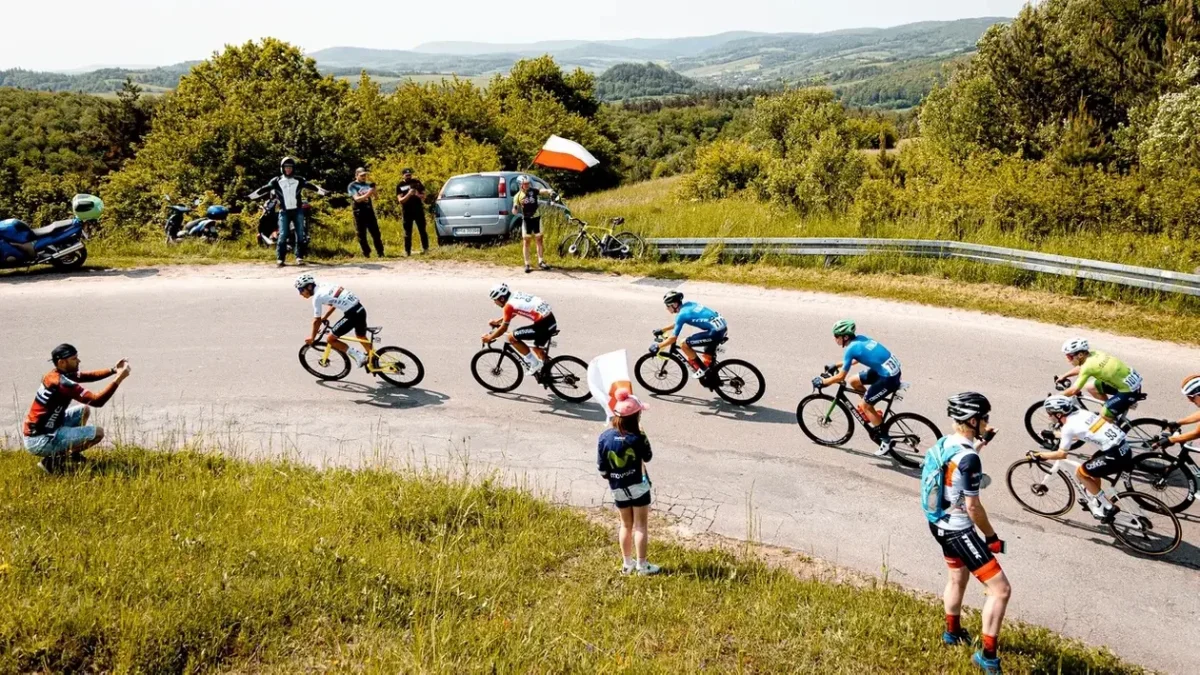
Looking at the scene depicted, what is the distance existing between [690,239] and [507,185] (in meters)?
4.71

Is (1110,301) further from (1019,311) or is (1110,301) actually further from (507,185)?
(507,185)

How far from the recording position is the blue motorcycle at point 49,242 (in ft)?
52.8

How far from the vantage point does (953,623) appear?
5.83m

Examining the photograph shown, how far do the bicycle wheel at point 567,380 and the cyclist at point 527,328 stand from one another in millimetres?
179

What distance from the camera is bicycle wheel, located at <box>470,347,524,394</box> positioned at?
1109cm

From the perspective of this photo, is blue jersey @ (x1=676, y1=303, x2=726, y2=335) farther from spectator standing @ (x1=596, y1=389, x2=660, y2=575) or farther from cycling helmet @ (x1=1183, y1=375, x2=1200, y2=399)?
cycling helmet @ (x1=1183, y1=375, x2=1200, y2=399)

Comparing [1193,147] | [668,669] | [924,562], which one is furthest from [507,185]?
[1193,147]

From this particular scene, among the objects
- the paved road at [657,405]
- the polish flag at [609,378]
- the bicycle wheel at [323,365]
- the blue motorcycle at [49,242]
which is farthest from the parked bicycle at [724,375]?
the blue motorcycle at [49,242]

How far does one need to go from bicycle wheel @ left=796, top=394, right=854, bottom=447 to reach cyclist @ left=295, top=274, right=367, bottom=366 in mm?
5942

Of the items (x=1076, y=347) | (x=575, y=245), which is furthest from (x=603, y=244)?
(x=1076, y=347)

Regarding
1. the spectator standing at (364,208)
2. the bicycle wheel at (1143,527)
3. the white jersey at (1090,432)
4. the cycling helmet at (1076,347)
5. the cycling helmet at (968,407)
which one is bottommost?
the bicycle wheel at (1143,527)

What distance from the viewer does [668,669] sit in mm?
5137

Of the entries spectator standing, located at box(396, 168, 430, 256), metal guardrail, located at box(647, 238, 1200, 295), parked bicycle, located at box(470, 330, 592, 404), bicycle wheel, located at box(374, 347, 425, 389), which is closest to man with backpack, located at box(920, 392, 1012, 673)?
parked bicycle, located at box(470, 330, 592, 404)

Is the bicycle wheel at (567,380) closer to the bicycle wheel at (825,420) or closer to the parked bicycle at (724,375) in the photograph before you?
the parked bicycle at (724,375)
